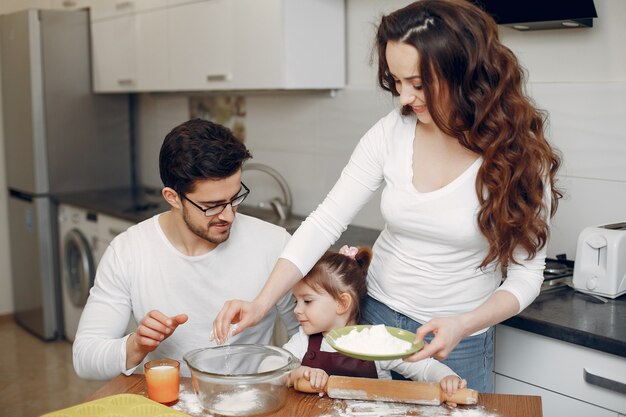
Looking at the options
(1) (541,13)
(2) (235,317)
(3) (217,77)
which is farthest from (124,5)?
(2) (235,317)

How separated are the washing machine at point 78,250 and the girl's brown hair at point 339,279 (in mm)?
2170

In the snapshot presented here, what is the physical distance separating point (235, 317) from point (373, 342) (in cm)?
32

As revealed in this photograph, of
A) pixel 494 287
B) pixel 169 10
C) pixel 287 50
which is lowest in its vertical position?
pixel 494 287

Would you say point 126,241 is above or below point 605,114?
below

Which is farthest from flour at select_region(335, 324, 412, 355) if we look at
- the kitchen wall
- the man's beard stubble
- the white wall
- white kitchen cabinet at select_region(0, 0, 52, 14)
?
white kitchen cabinet at select_region(0, 0, 52, 14)

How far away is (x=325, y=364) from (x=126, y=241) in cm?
58

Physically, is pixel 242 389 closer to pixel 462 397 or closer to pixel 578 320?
pixel 462 397

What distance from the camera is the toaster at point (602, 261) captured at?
216 cm

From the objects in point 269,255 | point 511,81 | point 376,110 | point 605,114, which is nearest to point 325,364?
point 269,255

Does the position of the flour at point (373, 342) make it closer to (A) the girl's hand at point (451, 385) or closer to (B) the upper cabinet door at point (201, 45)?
(A) the girl's hand at point (451, 385)

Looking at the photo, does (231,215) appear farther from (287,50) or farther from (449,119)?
(287,50)

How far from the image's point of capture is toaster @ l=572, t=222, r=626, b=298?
2.16 m

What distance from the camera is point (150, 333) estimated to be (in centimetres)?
161

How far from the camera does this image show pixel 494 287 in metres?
1.84
